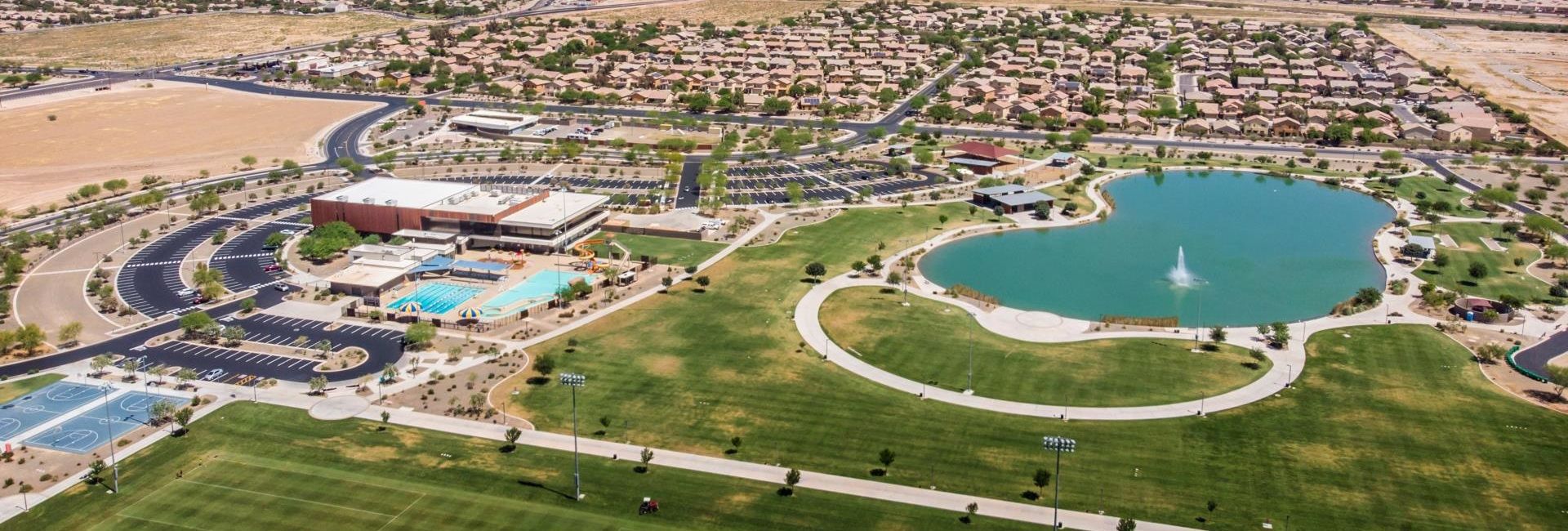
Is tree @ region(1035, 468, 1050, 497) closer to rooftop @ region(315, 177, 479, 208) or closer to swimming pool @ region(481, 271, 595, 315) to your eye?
swimming pool @ region(481, 271, 595, 315)

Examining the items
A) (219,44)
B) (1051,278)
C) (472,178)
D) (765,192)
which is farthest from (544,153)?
(219,44)

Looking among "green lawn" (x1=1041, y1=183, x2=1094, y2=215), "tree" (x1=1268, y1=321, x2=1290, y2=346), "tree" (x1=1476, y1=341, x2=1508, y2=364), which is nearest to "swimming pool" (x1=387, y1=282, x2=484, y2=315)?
"tree" (x1=1268, y1=321, x2=1290, y2=346)

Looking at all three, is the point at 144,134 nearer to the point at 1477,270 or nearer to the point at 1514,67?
the point at 1477,270

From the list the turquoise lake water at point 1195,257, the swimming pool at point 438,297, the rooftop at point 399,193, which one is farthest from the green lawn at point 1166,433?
the rooftop at point 399,193

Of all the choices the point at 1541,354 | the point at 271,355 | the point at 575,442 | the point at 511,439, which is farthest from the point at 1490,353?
the point at 271,355

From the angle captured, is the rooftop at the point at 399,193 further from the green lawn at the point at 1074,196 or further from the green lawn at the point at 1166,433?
the green lawn at the point at 1074,196

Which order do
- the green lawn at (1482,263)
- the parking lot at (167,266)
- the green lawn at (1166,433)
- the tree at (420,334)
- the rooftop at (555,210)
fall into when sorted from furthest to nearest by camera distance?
1. the rooftop at (555,210)
2. the green lawn at (1482,263)
3. the parking lot at (167,266)
4. the tree at (420,334)
5. the green lawn at (1166,433)
